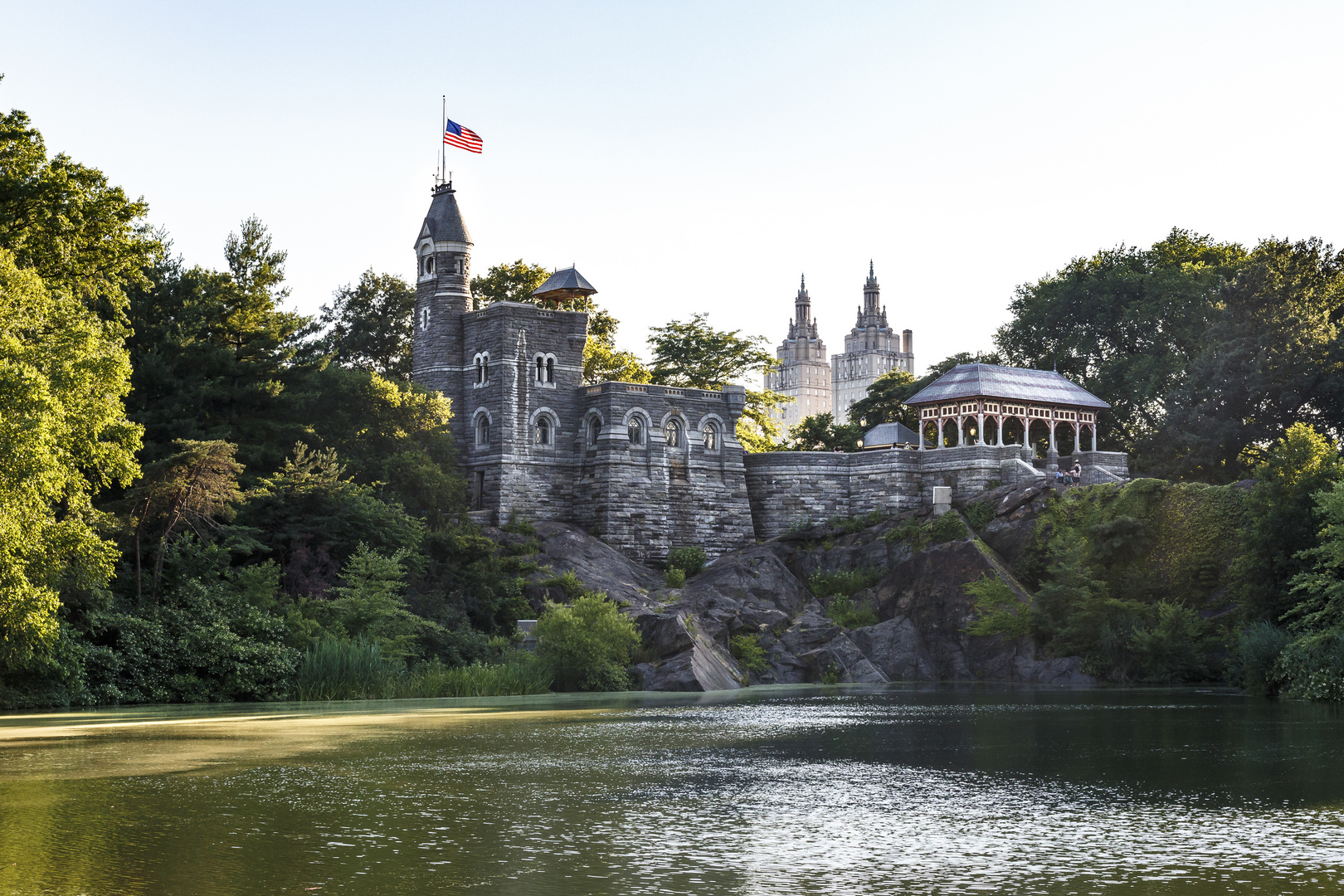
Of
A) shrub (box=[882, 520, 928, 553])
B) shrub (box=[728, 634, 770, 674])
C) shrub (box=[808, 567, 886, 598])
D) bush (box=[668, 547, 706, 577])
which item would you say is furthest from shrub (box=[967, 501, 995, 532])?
shrub (box=[728, 634, 770, 674])

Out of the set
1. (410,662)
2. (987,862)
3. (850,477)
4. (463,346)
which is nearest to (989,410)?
(850,477)

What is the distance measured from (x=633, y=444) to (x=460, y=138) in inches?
541

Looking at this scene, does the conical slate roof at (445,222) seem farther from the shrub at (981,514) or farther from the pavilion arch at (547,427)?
the shrub at (981,514)

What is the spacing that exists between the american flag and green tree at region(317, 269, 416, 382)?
1352 centimetres

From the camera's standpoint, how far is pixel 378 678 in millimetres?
34250

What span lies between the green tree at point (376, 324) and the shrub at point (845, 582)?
23.2m

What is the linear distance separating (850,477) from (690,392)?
25.2ft

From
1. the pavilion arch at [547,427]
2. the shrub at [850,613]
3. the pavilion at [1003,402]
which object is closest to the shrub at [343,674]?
the shrub at [850,613]

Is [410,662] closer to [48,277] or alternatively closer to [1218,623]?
[48,277]

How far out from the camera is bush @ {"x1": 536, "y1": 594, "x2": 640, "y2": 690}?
38031 millimetres

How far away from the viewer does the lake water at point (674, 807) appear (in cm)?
995

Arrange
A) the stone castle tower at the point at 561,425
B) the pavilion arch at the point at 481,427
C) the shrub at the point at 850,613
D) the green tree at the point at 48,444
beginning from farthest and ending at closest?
the pavilion arch at the point at 481,427 < the stone castle tower at the point at 561,425 < the shrub at the point at 850,613 < the green tree at the point at 48,444

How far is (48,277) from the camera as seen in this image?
33.0m

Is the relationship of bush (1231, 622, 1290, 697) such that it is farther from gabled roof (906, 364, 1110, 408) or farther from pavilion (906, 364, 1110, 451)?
gabled roof (906, 364, 1110, 408)
